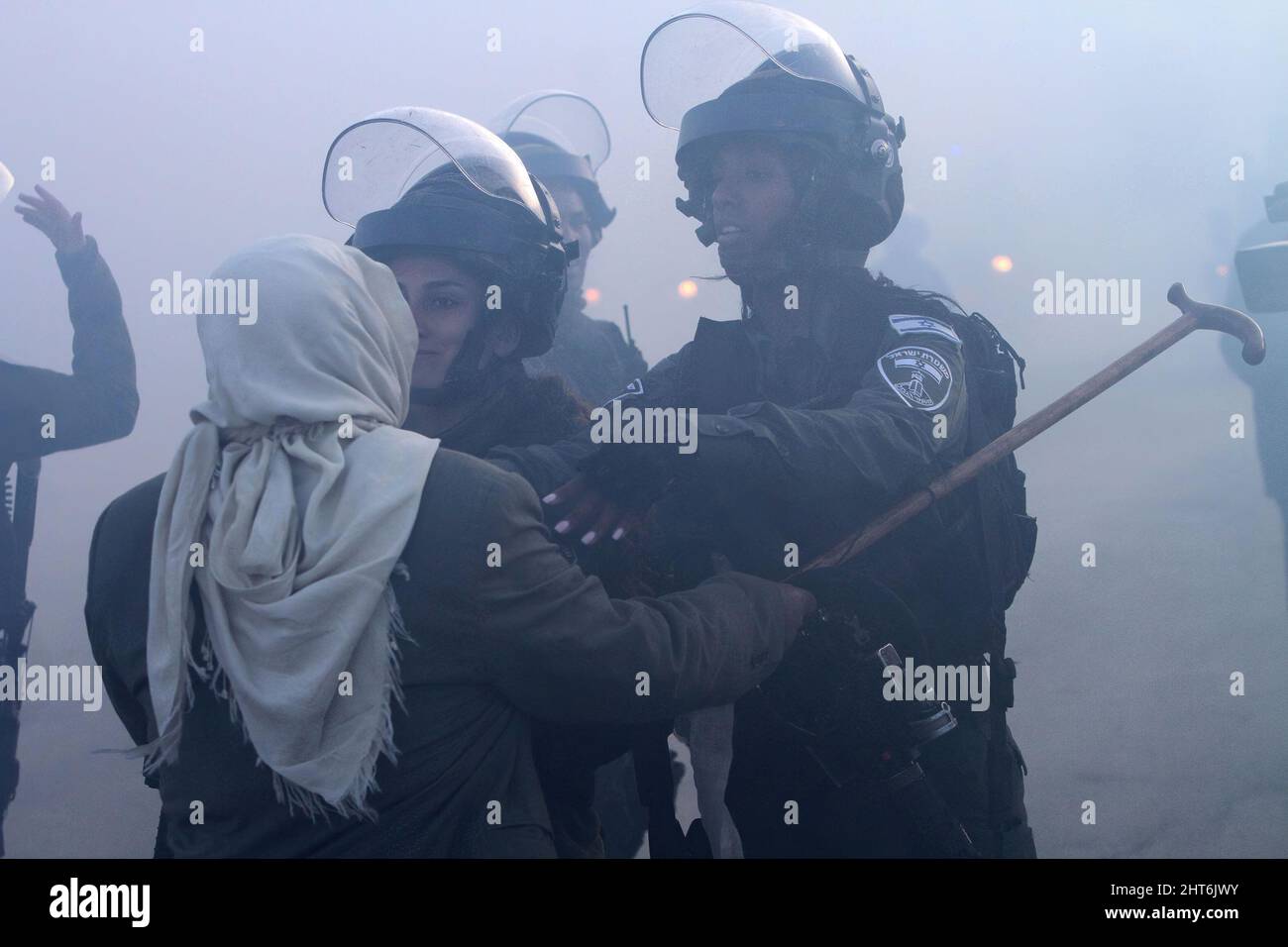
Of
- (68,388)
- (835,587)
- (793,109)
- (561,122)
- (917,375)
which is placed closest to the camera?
(835,587)

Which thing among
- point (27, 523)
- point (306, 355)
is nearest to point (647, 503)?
point (306, 355)

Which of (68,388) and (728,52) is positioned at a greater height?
(728,52)

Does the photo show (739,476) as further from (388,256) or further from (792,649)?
(388,256)

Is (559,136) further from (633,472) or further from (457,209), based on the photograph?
(633,472)

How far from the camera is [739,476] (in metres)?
1.88

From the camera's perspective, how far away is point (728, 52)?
2.49 m

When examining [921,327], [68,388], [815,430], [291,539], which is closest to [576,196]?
[68,388]

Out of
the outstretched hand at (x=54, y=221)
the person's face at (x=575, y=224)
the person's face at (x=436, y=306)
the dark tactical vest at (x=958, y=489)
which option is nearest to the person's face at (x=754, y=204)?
the dark tactical vest at (x=958, y=489)

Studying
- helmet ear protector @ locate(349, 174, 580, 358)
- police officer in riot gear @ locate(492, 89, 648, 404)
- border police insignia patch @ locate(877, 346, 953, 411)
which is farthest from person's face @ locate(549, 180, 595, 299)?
border police insignia patch @ locate(877, 346, 953, 411)

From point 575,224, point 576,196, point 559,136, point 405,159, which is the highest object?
point 559,136

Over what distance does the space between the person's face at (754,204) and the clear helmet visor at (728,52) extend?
18 cm

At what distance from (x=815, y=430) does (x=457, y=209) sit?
899 mm

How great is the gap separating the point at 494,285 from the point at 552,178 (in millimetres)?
1802

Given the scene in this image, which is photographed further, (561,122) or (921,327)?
(561,122)
